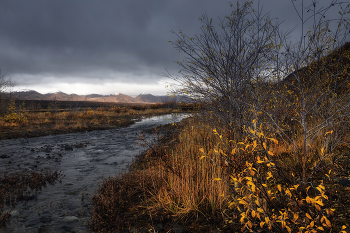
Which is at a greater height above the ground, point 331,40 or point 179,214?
point 331,40

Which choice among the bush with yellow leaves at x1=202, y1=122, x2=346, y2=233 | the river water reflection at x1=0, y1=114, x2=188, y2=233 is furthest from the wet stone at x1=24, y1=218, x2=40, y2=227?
the bush with yellow leaves at x1=202, y1=122, x2=346, y2=233

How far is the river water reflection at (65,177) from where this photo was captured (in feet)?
11.0

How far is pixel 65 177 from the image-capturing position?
5656mm

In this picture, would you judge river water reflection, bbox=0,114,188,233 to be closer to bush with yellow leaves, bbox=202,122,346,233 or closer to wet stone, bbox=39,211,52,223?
wet stone, bbox=39,211,52,223

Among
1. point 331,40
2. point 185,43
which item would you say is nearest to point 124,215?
point 185,43

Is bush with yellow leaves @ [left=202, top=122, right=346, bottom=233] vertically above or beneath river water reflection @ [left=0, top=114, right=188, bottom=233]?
above

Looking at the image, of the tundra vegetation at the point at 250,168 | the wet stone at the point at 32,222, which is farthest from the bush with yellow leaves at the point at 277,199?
the wet stone at the point at 32,222

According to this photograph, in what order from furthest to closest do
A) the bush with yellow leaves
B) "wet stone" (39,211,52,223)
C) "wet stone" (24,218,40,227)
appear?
1. "wet stone" (39,211,52,223)
2. "wet stone" (24,218,40,227)
3. the bush with yellow leaves

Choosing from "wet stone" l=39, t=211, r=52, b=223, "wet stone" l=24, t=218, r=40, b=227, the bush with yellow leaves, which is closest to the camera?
the bush with yellow leaves

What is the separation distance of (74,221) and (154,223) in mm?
1612

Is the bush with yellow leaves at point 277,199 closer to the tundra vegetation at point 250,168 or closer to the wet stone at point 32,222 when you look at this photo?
the tundra vegetation at point 250,168

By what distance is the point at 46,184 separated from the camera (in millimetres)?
5027

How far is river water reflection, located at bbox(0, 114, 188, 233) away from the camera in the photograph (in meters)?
3.35

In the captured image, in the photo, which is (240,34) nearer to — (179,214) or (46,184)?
(179,214)
